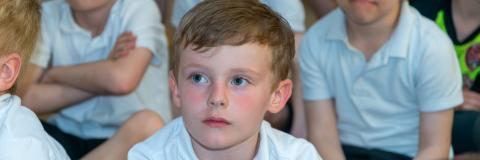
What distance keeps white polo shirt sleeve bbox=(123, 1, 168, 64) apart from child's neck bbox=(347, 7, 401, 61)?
0.45m

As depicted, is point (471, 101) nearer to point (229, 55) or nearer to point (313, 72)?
point (313, 72)

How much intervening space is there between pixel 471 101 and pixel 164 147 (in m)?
0.82

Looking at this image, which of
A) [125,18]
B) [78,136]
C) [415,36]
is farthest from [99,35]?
[415,36]

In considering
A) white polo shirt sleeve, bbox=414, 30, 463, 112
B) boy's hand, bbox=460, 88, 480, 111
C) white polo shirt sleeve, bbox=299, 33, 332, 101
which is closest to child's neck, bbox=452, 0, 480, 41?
boy's hand, bbox=460, 88, 480, 111

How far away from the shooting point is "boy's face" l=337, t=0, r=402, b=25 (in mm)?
1884

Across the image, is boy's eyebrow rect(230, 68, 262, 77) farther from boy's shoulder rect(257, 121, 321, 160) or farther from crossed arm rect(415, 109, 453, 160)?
crossed arm rect(415, 109, 453, 160)

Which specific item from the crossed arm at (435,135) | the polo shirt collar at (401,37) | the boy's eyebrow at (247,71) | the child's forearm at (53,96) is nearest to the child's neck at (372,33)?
the polo shirt collar at (401,37)

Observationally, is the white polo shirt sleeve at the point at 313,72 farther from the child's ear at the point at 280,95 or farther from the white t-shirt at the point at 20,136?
the white t-shirt at the point at 20,136

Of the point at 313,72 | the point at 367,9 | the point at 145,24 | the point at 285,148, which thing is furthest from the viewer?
the point at 145,24

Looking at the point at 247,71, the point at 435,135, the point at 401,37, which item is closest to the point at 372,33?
the point at 401,37

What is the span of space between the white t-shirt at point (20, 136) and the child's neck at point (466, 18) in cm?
101

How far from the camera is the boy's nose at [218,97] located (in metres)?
1.44

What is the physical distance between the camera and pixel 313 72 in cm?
201

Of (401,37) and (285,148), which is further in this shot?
(401,37)
